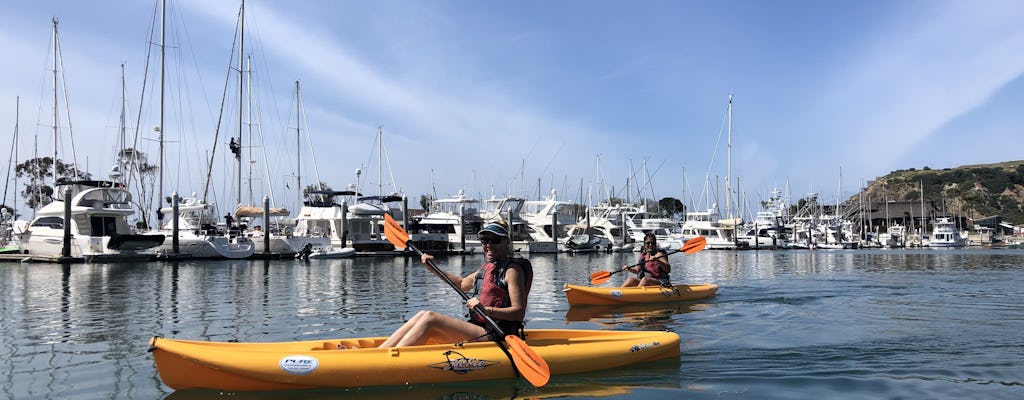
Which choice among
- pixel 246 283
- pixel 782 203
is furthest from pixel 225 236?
pixel 782 203

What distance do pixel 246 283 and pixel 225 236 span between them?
18022mm

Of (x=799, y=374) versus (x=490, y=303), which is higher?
(x=490, y=303)

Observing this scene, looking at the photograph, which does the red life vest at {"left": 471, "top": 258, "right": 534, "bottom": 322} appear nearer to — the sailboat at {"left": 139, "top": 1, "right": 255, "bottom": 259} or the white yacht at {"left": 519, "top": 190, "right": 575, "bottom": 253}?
the sailboat at {"left": 139, "top": 1, "right": 255, "bottom": 259}

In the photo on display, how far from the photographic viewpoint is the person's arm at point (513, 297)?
696cm

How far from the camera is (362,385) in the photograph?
656 centimetres

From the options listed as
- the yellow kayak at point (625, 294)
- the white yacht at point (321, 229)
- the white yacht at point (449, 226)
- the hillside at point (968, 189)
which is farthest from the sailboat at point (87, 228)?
the hillside at point (968, 189)

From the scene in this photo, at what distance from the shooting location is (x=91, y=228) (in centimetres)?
3334

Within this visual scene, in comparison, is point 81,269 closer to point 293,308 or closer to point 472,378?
point 293,308

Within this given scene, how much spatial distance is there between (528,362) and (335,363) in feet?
5.95

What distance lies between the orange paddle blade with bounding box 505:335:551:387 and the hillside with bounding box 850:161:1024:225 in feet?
382

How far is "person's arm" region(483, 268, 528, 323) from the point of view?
6.96 metres

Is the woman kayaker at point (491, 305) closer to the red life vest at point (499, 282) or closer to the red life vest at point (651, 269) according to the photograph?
the red life vest at point (499, 282)

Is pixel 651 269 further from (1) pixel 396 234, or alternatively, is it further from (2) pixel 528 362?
(2) pixel 528 362

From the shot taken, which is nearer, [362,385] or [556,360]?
[362,385]
